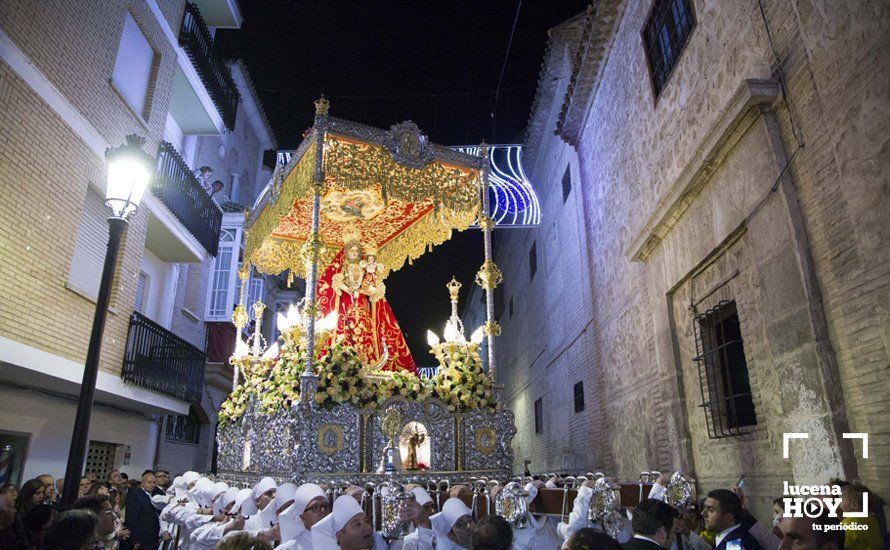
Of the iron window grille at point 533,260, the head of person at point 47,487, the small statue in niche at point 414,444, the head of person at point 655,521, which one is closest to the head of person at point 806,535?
the head of person at point 655,521

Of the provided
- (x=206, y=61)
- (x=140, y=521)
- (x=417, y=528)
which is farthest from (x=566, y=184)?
(x=417, y=528)

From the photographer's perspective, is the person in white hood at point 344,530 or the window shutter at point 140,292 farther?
the window shutter at point 140,292

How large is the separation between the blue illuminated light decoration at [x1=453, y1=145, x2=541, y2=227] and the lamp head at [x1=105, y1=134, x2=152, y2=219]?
366 inches

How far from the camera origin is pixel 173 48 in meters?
12.4

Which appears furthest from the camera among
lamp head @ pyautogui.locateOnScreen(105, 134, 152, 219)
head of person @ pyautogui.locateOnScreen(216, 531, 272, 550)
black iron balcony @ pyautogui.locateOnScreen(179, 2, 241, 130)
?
black iron balcony @ pyautogui.locateOnScreen(179, 2, 241, 130)

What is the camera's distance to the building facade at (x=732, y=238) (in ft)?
13.4

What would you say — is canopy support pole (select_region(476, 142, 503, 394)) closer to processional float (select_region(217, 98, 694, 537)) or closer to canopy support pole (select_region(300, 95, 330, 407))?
processional float (select_region(217, 98, 694, 537))

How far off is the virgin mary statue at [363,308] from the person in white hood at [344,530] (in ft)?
Result: 16.4

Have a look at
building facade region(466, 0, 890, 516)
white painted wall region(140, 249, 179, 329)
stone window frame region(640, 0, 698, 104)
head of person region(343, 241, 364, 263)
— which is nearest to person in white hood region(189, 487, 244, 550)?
head of person region(343, 241, 364, 263)

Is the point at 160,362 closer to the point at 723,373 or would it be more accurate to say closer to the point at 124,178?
the point at 124,178

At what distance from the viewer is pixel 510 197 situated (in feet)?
47.4

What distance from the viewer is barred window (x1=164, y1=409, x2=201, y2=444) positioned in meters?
14.6

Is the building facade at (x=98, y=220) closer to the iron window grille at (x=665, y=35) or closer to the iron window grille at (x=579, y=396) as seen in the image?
the iron window grille at (x=665, y=35)

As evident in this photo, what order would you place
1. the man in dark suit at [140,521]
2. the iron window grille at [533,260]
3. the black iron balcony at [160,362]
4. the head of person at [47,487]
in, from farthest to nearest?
1. the iron window grille at [533,260]
2. the black iron balcony at [160,362]
3. the man in dark suit at [140,521]
4. the head of person at [47,487]
